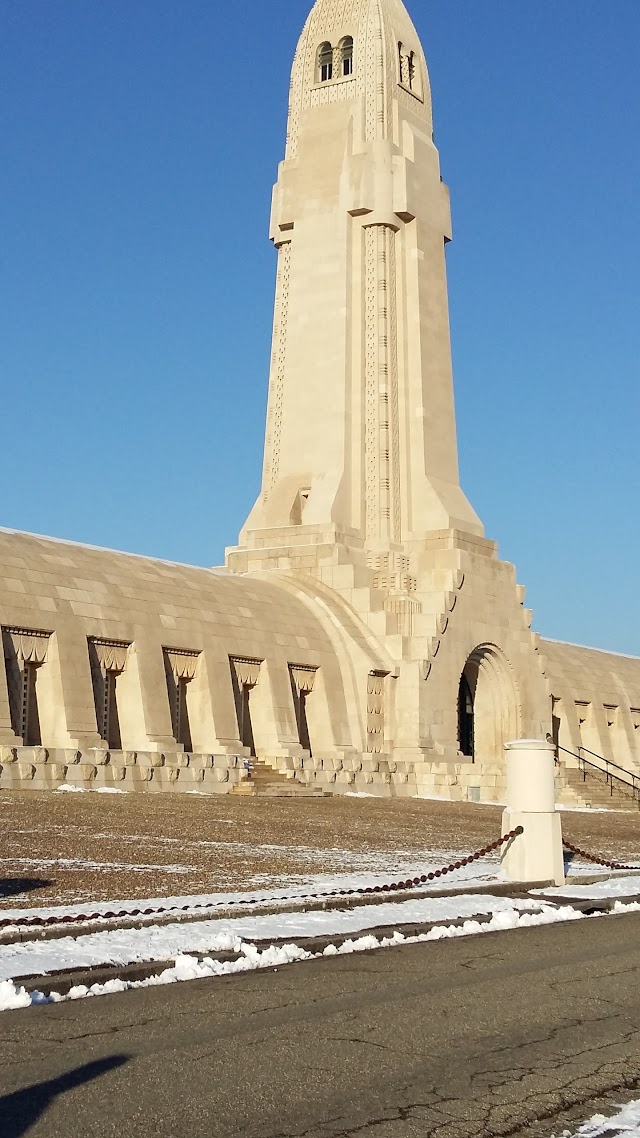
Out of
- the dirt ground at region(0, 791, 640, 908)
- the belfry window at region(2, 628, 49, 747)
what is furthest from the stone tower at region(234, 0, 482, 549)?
the dirt ground at region(0, 791, 640, 908)

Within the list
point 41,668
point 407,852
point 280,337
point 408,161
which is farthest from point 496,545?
point 407,852

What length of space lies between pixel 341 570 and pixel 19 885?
90.9 ft

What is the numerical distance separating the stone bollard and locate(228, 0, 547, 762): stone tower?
23.4m

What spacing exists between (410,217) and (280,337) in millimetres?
5524

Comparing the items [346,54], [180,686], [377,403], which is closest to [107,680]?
[180,686]

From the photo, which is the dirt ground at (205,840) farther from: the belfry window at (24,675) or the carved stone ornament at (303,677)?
the carved stone ornament at (303,677)

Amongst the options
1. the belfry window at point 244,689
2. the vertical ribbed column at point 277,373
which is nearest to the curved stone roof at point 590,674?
the vertical ribbed column at point 277,373

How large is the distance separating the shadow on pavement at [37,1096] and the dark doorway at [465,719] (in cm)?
3596

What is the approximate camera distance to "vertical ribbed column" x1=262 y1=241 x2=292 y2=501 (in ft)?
140

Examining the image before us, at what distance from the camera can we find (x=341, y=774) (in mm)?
31984

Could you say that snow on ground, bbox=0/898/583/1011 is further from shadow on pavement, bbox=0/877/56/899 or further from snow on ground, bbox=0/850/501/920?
shadow on pavement, bbox=0/877/56/899

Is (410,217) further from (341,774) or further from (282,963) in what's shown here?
(282,963)

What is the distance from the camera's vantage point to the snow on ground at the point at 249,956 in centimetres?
747

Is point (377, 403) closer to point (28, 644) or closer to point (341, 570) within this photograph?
point (341, 570)
